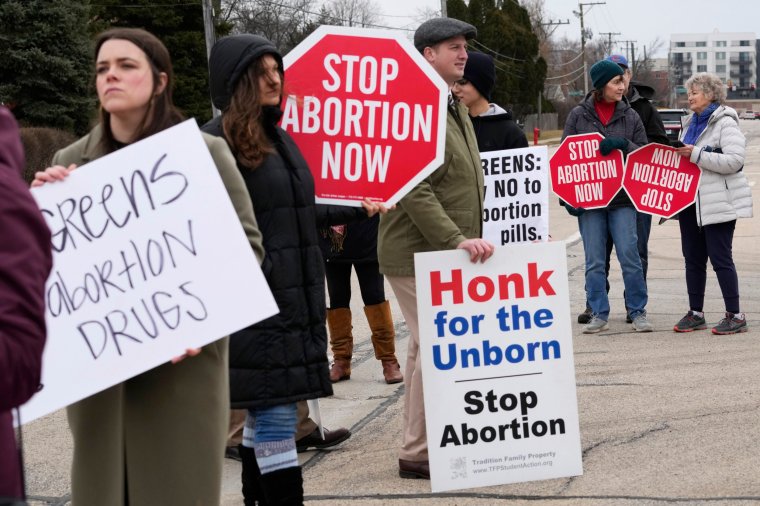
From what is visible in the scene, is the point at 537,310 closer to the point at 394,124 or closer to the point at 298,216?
the point at 394,124

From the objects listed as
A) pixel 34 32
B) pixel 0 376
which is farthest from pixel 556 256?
pixel 34 32

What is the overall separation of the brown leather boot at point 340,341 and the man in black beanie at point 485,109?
1.37 meters

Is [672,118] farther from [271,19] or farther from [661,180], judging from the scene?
[271,19]

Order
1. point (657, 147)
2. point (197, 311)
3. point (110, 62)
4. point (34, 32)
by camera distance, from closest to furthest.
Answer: point (197, 311)
point (110, 62)
point (657, 147)
point (34, 32)

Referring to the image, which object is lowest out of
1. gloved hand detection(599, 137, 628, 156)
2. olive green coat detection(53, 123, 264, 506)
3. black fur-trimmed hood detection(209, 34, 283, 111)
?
olive green coat detection(53, 123, 264, 506)

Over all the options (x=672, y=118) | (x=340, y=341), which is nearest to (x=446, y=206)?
(x=340, y=341)

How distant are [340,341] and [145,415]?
4272 millimetres

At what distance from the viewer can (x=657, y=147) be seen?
8852 millimetres

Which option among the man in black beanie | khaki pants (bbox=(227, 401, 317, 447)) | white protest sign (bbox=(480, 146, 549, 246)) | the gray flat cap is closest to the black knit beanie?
the man in black beanie

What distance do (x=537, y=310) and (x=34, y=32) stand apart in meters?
33.2

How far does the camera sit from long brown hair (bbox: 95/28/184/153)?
322 centimetres

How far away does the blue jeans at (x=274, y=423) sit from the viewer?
3875 millimetres

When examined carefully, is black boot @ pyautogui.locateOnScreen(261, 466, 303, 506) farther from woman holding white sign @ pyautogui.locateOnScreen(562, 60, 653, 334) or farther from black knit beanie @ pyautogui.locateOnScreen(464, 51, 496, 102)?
woman holding white sign @ pyautogui.locateOnScreen(562, 60, 653, 334)

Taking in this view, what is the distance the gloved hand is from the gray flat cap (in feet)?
12.6
